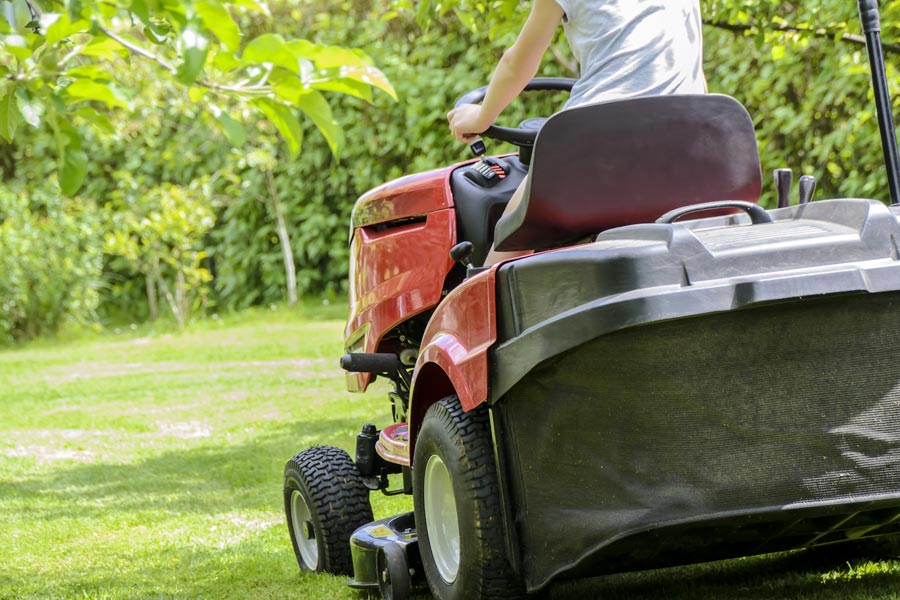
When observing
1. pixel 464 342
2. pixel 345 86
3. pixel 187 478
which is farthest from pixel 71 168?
pixel 187 478

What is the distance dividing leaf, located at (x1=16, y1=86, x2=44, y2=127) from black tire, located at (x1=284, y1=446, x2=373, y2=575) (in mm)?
1649

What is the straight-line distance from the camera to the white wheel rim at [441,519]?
9.50 ft

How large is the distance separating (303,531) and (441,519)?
1.09 meters

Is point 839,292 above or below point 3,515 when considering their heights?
above

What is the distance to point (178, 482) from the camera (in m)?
6.10

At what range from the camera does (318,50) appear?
7.04ft

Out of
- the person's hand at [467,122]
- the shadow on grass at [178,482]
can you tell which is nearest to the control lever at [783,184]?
the person's hand at [467,122]

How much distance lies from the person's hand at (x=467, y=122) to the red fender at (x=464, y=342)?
1.54 ft

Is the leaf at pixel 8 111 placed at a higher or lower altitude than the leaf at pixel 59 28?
lower

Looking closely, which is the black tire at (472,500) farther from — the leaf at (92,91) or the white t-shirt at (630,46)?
the leaf at (92,91)

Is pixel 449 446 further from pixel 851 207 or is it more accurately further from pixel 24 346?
pixel 24 346

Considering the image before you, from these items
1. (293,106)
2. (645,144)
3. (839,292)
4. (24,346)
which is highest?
(293,106)

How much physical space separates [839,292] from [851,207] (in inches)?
8.8

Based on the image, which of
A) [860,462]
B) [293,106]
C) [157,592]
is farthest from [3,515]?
[860,462]
